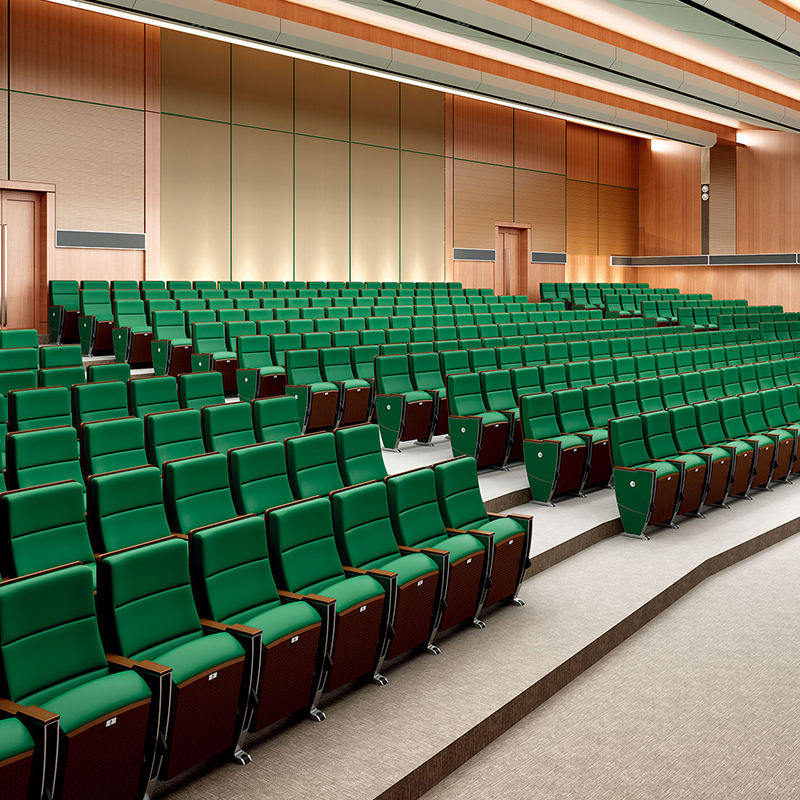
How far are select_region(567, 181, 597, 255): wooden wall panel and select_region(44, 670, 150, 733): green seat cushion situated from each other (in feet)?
19.7

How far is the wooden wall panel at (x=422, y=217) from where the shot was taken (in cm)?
541

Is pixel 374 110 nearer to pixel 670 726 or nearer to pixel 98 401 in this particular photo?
pixel 98 401

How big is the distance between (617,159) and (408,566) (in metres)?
6.23

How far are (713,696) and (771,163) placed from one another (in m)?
6.02

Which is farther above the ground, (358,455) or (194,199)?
(194,199)

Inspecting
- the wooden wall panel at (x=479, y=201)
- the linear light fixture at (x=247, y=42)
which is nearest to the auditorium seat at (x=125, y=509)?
the linear light fixture at (x=247, y=42)

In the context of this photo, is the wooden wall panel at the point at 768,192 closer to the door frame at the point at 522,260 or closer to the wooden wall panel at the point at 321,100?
the door frame at the point at 522,260

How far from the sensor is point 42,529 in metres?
1.21

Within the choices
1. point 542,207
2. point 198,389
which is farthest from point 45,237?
point 542,207

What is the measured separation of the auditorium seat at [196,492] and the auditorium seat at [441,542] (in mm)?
277

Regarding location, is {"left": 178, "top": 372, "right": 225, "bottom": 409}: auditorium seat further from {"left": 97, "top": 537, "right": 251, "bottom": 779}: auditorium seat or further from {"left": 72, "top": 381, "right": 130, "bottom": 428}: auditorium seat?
{"left": 97, "top": 537, "right": 251, "bottom": 779}: auditorium seat

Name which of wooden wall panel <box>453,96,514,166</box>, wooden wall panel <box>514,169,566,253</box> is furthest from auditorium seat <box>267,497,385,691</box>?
wooden wall panel <box>514,169,566,253</box>

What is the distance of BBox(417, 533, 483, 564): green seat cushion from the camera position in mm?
1424

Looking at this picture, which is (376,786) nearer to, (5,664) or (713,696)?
(5,664)
